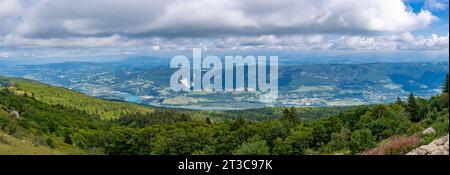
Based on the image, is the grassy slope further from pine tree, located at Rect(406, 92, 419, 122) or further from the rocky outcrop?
pine tree, located at Rect(406, 92, 419, 122)

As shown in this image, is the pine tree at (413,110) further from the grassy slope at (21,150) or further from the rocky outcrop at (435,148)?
the grassy slope at (21,150)

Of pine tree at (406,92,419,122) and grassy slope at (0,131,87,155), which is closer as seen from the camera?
grassy slope at (0,131,87,155)

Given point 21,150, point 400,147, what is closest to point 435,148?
point 400,147

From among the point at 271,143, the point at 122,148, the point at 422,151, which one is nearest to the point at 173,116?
the point at 122,148

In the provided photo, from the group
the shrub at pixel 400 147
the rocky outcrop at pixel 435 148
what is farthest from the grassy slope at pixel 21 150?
the rocky outcrop at pixel 435 148

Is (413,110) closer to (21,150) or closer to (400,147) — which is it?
(400,147)

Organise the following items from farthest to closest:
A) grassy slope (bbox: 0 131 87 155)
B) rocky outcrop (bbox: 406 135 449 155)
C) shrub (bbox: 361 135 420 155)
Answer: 1. grassy slope (bbox: 0 131 87 155)
2. shrub (bbox: 361 135 420 155)
3. rocky outcrop (bbox: 406 135 449 155)

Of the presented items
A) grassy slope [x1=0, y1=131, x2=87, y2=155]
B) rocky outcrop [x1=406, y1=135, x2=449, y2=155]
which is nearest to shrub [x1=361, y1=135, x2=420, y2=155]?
rocky outcrop [x1=406, y1=135, x2=449, y2=155]

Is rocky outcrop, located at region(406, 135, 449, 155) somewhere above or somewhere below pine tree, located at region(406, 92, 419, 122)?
above
